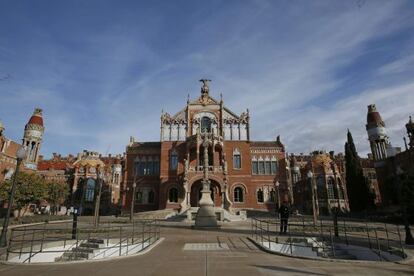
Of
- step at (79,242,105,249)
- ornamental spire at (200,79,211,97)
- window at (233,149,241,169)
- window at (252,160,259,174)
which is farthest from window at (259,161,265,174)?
step at (79,242,105,249)

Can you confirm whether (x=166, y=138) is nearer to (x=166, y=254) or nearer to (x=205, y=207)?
(x=205, y=207)

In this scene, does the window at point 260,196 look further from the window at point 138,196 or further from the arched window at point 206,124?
the window at point 138,196

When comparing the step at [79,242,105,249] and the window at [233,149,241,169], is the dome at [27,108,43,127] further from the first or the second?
the step at [79,242,105,249]

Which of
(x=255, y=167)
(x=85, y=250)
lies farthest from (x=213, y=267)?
(x=255, y=167)

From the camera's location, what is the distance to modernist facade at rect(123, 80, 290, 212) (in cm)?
4406

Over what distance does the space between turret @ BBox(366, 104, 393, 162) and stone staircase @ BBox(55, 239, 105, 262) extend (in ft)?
156

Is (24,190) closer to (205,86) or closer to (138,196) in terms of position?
(138,196)

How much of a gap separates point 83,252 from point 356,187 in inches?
1685

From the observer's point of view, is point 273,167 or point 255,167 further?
point 255,167

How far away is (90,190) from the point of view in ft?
204

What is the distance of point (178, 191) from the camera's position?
146 ft

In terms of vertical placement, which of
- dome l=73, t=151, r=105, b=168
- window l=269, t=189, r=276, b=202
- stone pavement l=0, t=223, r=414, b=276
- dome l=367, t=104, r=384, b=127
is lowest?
stone pavement l=0, t=223, r=414, b=276

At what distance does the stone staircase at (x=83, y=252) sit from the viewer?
12402 millimetres

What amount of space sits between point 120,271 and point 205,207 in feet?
46.0
